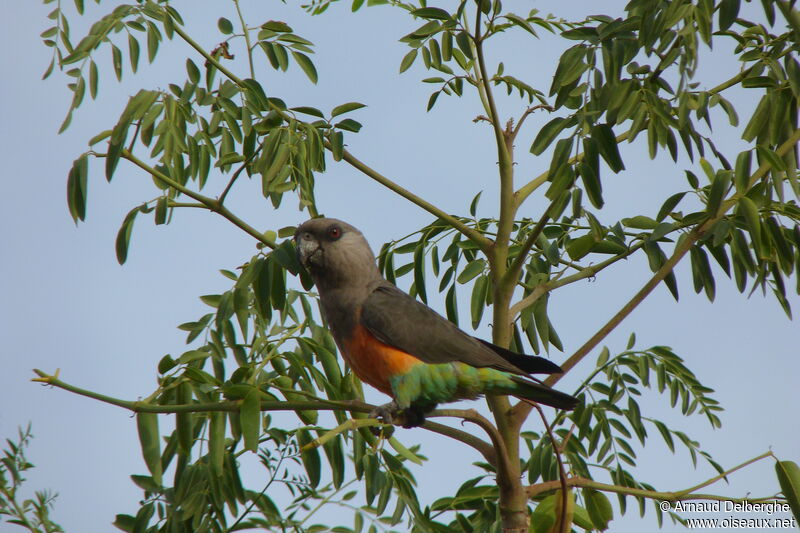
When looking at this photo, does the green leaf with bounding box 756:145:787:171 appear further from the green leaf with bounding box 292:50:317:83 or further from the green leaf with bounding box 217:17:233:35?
the green leaf with bounding box 217:17:233:35

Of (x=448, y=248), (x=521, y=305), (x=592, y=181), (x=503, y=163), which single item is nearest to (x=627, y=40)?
(x=592, y=181)

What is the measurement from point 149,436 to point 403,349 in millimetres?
1354

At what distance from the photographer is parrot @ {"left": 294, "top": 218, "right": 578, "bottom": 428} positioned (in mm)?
3084

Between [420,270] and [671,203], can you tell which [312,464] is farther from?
[671,203]

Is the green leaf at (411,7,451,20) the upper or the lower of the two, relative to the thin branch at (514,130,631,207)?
upper

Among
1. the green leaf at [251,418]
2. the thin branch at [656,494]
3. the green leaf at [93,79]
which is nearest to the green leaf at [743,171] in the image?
the thin branch at [656,494]

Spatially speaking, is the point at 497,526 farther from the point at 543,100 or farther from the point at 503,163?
the point at 543,100

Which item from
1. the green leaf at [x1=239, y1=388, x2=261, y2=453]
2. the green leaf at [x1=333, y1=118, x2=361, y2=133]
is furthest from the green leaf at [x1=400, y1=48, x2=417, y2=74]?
the green leaf at [x1=239, y1=388, x2=261, y2=453]

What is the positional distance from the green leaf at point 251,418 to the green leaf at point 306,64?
1.47 meters

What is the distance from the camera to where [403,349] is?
3320 mm

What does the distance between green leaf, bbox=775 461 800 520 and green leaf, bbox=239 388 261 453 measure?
1661 mm

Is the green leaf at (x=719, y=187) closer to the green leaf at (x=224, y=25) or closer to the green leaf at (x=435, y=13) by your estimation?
the green leaf at (x=435, y=13)

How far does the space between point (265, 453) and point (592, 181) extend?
174 centimetres

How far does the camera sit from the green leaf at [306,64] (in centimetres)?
307
